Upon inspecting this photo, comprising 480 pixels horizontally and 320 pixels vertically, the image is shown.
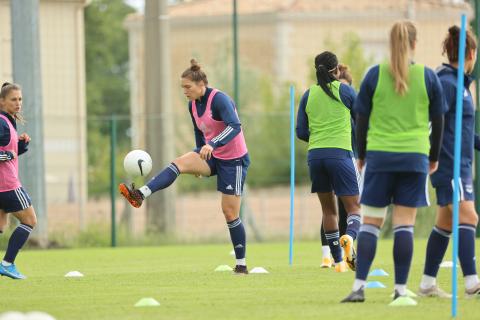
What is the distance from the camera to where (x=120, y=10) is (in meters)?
61.8

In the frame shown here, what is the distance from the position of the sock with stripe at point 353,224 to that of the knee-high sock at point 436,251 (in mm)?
2699

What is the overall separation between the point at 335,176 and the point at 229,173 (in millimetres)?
1008

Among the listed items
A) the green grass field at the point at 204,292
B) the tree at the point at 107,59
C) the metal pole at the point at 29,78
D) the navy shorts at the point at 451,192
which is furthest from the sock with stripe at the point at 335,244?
the tree at the point at 107,59

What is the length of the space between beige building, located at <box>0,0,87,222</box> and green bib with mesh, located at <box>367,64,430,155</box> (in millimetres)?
18550

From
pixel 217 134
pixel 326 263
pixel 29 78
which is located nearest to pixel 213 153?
pixel 217 134

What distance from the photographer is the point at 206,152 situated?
1126cm

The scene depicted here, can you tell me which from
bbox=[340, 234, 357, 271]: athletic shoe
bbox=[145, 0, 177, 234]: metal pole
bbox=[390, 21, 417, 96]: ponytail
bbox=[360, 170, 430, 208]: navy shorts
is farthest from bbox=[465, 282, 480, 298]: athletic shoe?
bbox=[145, 0, 177, 234]: metal pole

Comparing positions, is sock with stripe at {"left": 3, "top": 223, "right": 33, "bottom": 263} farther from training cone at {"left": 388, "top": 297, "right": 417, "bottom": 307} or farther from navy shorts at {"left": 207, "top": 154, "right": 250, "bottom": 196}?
training cone at {"left": 388, "top": 297, "right": 417, "bottom": 307}

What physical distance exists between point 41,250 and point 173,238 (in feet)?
9.78

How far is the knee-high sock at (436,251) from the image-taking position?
9102mm

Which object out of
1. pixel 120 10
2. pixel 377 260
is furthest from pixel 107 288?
pixel 120 10

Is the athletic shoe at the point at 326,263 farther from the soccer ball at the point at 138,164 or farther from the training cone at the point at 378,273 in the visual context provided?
the soccer ball at the point at 138,164

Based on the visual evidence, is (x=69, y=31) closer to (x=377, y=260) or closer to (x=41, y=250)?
(x=41, y=250)

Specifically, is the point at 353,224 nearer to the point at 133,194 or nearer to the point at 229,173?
the point at 229,173
